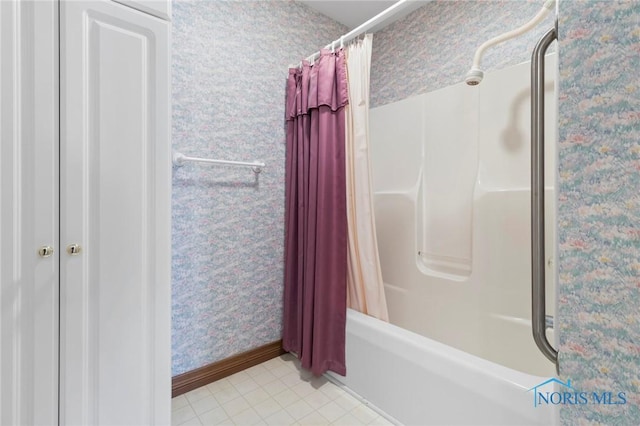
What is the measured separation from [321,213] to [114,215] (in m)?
0.93

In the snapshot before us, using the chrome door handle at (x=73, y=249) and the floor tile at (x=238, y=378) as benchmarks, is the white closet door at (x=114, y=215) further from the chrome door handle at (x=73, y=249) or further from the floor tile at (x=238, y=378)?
the floor tile at (x=238, y=378)

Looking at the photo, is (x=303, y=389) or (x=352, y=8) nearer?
(x=303, y=389)

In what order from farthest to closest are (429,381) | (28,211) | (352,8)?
(352,8), (429,381), (28,211)

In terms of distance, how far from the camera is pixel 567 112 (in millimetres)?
410

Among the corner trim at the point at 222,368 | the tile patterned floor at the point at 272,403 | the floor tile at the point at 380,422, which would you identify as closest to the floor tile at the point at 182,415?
the tile patterned floor at the point at 272,403

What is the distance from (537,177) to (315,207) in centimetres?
111

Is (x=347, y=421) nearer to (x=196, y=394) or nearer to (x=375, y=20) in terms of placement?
(x=196, y=394)

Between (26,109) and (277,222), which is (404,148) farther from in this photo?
(26,109)

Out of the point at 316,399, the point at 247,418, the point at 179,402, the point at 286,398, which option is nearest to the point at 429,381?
the point at 316,399

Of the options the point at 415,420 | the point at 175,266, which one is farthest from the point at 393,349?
the point at 175,266

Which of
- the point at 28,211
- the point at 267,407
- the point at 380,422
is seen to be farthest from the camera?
the point at 267,407

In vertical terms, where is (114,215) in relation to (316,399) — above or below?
above

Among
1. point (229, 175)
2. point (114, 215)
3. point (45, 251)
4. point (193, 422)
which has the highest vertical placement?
point (229, 175)

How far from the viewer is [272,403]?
143cm
